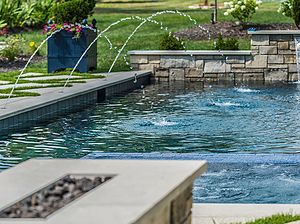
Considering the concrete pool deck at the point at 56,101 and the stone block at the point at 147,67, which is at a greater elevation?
the stone block at the point at 147,67

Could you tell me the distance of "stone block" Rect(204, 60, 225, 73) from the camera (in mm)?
13867

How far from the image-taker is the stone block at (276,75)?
1368cm

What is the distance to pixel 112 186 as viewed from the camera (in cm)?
242

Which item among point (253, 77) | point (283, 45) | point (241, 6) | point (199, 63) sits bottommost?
point (253, 77)

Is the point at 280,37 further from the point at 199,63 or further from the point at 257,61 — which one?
the point at 199,63

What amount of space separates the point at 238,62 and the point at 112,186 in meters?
11.9

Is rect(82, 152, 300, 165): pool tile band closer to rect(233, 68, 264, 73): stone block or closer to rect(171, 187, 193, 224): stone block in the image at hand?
rect(171, 187, 193, 224): stone block

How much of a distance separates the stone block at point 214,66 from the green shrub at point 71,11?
4.37 meters

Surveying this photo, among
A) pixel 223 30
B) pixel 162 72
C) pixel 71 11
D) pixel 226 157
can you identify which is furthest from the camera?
pixel 223 30

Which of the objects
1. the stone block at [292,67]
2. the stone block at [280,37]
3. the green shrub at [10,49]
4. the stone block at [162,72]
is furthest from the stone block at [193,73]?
the green shrub at [10,49]

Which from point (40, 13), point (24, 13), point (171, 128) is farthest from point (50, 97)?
point (40, 13)

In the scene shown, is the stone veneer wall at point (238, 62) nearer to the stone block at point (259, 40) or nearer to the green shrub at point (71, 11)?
the stone block at point (259, 40)

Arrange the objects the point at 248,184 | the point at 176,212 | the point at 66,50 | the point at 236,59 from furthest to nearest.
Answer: the point at 236,59 → the point at 66,50 → the point at 248,184 → the point at 176,212

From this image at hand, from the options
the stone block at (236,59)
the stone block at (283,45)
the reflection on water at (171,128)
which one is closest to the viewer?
the reflection on water at (171,128)
